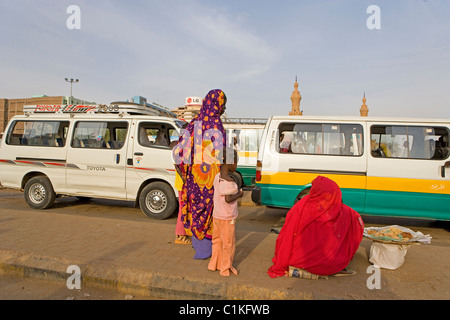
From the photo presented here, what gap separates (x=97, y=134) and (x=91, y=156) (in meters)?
0.49

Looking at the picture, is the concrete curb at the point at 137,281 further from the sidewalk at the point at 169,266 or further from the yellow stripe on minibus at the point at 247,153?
the yellow stripe on minibus at the point at 247,153

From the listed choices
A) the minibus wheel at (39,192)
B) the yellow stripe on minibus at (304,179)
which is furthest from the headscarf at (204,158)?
the minibus wheel at (39,192)

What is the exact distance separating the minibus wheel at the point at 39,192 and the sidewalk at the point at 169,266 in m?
1.77

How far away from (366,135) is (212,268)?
12.8 feet

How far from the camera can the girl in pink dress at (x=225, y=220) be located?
3.06 meters

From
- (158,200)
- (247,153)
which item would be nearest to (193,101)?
(247,153)

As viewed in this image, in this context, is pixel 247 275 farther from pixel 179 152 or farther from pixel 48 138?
pixel 48 138

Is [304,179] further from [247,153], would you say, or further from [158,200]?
[247,153]

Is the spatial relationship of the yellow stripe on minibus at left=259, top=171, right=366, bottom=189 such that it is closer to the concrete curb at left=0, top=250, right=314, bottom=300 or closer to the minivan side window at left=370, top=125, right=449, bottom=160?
the minivan side window at left=370, top=125, right=449, bottom=160

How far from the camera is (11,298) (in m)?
2.88

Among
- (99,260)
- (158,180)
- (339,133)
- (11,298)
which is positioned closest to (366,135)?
(339,133)

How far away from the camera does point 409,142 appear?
5.33m

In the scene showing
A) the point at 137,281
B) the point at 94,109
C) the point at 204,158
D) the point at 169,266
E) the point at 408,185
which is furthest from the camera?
the point at 94,109

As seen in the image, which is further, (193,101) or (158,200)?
(193,101)
